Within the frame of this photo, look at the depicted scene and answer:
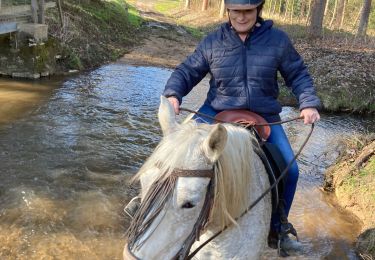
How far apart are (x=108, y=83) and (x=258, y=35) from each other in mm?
8767

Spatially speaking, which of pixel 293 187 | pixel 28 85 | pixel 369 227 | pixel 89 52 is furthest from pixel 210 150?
pixel 89 52

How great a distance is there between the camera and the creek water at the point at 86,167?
15.8 ft

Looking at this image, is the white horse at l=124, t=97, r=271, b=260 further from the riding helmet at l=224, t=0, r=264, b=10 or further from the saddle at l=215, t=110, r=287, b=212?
the riding helmet at l=224, t=0, r=264, b=10

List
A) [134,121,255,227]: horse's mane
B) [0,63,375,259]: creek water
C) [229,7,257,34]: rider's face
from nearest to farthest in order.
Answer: [134,121,255,227]: horse's mane, [229,7,257,34]: rider's face, [0,63,375,259]: creek water

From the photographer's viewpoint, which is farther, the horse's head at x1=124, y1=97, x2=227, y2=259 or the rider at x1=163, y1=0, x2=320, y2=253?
the rider at x1=163, y1=0, x2=320, y2=253

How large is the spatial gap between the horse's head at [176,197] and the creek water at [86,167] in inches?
101

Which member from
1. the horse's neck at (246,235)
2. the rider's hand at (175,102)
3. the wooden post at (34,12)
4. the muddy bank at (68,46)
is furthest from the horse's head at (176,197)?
the wooden post at (34,12)

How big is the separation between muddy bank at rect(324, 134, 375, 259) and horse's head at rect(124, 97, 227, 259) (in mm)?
3185

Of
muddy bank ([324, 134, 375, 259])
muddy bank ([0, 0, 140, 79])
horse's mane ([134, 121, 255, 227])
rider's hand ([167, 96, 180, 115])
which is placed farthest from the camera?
muddy bank ([0, 0, 140, 79])

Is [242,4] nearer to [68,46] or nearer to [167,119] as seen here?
[167,119]

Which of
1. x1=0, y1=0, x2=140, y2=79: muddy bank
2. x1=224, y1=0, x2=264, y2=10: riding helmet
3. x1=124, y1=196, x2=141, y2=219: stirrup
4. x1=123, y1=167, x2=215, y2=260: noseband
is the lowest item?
x1=0, y1=0, x2=140, y2=79: muddy bank

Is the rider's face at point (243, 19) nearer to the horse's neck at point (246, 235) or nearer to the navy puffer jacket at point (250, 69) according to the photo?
the navy puffer jacket at point (250, 69)

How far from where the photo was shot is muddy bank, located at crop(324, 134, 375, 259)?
5023mm

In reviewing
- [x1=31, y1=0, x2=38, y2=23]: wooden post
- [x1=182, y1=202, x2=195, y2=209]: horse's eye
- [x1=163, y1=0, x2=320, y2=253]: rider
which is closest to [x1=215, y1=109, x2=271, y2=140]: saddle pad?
[x1=163, y1=0, x2=320, y2=253]: rider
